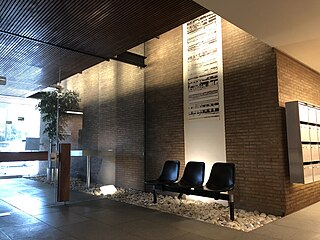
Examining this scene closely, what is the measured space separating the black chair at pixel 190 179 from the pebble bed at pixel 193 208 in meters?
0.39

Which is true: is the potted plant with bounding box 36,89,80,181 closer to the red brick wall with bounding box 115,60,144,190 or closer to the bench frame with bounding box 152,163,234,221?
the red brick wall with bounding box 115,60,144,190

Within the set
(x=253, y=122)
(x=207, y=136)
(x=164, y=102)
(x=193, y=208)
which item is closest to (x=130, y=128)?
(x=164, y=102)

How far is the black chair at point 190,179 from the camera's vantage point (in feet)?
16.5

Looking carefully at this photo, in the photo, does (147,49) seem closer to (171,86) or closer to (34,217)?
(171,86)

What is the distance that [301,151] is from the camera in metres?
4.54

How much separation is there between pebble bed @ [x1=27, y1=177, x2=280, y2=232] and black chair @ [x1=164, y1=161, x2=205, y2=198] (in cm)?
39

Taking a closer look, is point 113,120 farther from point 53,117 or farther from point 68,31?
point 68,31

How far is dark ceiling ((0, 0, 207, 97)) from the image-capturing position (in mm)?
4043

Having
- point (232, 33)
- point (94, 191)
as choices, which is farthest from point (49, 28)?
point (94, 191)

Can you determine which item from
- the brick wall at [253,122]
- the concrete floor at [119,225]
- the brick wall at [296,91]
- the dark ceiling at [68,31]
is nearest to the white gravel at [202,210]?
the concrete floor at [119,225]

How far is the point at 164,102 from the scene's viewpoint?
6797mm

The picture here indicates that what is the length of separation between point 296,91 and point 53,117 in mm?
5243

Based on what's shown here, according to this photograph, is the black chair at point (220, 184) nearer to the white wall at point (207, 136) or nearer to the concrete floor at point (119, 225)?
the white wall at point (207, 136)

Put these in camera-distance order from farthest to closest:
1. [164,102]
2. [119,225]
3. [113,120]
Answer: [113,120] < [164,102] < [119,225]
